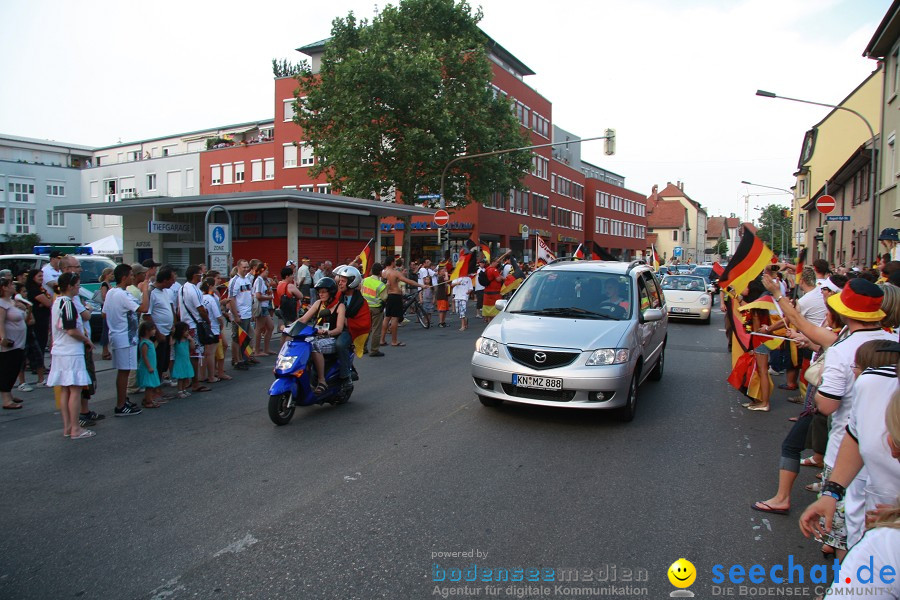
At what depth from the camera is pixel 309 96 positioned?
32062 mm

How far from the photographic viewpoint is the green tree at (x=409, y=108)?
29.7m

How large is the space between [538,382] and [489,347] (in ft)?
2.43

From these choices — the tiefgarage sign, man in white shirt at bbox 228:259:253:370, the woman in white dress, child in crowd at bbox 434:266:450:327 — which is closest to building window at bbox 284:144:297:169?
the tiefgarage sign

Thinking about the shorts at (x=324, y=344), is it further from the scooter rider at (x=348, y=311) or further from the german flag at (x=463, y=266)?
the german flag at (x=463, y=266)

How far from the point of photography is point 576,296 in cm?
774

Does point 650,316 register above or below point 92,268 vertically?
below

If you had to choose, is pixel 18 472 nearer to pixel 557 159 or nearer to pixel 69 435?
pixel 69 435

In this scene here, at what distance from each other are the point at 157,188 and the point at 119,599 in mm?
59231

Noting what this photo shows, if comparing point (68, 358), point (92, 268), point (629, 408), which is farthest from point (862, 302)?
point (92, 268)

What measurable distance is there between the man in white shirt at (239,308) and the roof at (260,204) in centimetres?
1077

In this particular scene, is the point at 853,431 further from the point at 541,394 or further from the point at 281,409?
the point at 281,409

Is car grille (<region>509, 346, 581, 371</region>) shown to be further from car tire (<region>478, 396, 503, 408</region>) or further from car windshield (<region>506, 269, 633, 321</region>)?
car windshield (<region>506, 269, 633, 321</region>)

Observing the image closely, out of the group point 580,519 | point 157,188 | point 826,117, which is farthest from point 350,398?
point 157,188

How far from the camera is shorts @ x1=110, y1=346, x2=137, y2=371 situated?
24.1ft
